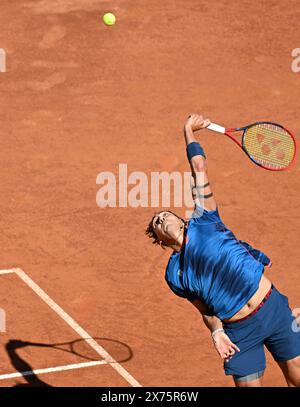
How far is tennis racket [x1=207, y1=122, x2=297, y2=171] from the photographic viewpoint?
11.4 meters

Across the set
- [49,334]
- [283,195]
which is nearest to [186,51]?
[283,195]

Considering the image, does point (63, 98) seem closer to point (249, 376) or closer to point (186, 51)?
point (186, 51)

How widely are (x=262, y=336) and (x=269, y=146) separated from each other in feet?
7.85

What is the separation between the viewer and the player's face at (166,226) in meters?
10.0

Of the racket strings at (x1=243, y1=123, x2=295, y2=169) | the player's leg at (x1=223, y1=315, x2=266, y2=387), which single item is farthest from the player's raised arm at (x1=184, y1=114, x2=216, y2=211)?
the racket strings at (x1=243, y1=123, x2=295, y2=169)

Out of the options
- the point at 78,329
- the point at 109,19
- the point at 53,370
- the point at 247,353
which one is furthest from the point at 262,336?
the point at 109,19

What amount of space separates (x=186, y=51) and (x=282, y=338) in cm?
1182

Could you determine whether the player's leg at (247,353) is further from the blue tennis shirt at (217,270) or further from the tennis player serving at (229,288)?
the blue tennis shirt at (217,270)

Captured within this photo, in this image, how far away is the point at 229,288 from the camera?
390 inches

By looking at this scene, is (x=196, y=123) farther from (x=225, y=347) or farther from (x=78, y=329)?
(x=78, y=329)

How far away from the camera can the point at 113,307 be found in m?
14.5

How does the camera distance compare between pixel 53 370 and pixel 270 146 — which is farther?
pixel 53 370

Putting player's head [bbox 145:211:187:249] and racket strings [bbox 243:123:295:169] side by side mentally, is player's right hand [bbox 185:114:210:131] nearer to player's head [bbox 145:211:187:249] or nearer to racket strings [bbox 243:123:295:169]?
player's head [bbox 145:211:187:249]

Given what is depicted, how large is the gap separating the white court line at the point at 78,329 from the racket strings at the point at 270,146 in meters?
3.29
